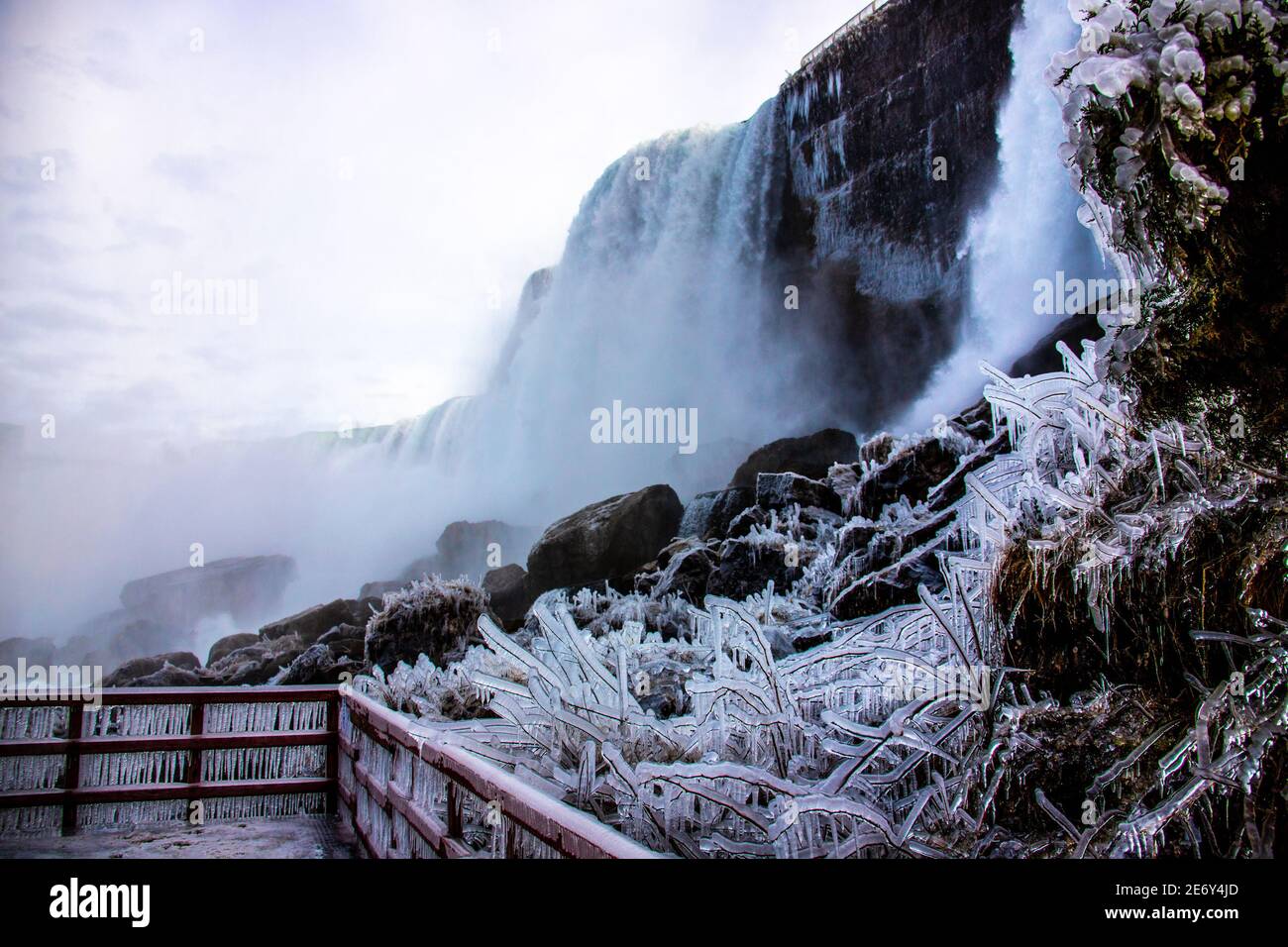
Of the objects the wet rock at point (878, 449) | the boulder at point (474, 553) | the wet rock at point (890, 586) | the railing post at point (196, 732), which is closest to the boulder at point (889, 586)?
the wet rock at point (890, 586)

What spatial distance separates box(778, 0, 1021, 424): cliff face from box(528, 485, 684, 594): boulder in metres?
1.18

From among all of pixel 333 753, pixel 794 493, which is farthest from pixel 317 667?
pixel 794 493

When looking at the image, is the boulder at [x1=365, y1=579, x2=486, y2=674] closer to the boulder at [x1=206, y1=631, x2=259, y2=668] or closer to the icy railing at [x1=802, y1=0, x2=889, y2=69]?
the boulder at [x1=206, y1=631, x2=259, y2=668]

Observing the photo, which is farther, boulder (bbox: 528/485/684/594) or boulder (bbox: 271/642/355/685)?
boulder (bbox: 528/485/684/594)

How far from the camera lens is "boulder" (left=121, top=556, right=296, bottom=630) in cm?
439

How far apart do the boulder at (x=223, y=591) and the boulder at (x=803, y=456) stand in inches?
98.6

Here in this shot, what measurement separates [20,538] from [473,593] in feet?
6.56

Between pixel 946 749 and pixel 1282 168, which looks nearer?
pixel 1282 168

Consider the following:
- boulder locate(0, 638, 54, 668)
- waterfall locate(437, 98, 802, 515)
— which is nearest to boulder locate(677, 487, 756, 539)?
waterfall locate(437, 98, 802, 515)

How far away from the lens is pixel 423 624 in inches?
161

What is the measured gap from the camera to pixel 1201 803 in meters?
1.19

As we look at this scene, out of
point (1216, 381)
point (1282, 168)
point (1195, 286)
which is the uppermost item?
point (1282, 168)

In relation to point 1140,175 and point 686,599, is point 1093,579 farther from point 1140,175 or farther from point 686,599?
point 686,599
